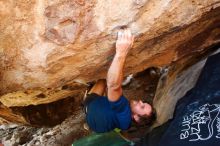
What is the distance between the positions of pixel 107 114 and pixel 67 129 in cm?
113

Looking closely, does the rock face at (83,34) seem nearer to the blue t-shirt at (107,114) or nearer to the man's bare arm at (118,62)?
→ the man's bare arm at (118,62)

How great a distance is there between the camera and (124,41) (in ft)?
6.88

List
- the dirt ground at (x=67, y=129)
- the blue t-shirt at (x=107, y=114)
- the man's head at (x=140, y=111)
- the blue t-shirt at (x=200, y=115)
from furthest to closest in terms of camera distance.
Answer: the dirt ground at (x=67, y=129) < the man's head at (x=140, y=111) < the blue t-shirt at (x=107, y=114) < the blue t-shirt at (x=200, y=115)

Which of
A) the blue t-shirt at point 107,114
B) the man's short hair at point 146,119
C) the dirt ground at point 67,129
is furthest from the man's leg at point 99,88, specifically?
the dirt ground at point 67,129

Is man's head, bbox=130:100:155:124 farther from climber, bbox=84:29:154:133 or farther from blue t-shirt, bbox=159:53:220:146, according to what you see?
blue t-shirt, bbox=159:53:220:146

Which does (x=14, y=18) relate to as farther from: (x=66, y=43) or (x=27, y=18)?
(x=66, y=43)

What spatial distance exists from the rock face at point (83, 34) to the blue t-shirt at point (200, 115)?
244 mm

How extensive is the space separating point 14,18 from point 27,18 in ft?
0.20

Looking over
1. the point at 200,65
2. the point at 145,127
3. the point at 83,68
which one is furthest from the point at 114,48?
the point at 145,127

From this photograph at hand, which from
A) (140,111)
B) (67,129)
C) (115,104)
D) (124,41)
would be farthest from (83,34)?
(67,129)

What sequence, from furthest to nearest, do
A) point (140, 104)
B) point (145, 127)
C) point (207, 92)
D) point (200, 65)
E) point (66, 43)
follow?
point (145, 127), point (200, 65), point (140, 104), point (207, 92), point (66, 43)

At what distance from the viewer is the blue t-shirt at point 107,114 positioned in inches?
96.2

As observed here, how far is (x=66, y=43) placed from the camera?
80.7 inches

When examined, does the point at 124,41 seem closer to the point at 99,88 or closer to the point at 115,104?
the point at 115,104
